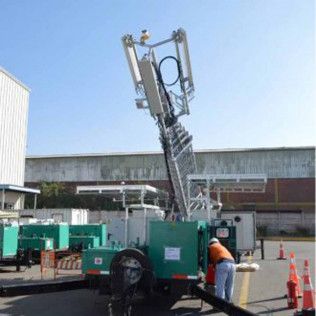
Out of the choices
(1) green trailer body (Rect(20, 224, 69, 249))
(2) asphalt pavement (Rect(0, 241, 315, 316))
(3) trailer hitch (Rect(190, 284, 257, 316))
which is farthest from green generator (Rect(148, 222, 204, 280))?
(1) green trailer body (Rect(20, 224, 69, 249))

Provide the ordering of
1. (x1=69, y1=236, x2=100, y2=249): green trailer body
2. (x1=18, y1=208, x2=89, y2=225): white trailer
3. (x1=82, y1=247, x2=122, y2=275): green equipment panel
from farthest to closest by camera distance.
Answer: (x1=18, y1=208, x2=89, y2=225): white trailer
(x1=69, y1=236, x2=100, y2=249): green trailer body
(x1=82, y1=247, x2=122, y2=275): green equipment panel

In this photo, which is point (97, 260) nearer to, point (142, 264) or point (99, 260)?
point (99, 260)

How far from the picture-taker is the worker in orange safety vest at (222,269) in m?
9.18

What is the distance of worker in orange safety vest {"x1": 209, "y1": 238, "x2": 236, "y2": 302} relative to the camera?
361 inches

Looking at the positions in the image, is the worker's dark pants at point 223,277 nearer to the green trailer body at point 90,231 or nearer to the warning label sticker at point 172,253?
the warning label sticker at point 172,253

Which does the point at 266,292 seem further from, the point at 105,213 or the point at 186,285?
the point at 105,213

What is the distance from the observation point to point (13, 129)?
35125mm

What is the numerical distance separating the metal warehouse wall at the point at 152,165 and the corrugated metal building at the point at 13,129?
16496mm

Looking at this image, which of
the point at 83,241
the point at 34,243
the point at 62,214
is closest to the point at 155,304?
the point at 34,243

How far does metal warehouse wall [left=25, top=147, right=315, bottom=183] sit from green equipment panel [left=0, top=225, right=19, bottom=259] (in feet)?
107

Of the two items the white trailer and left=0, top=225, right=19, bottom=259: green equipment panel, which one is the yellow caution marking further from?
the white trailer

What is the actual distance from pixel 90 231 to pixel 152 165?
31.1 meters

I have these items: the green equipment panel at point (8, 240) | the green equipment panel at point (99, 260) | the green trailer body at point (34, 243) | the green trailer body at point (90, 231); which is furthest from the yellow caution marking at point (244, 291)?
the green equipment panel at point (8, 240)

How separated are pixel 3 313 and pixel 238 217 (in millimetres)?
12043
